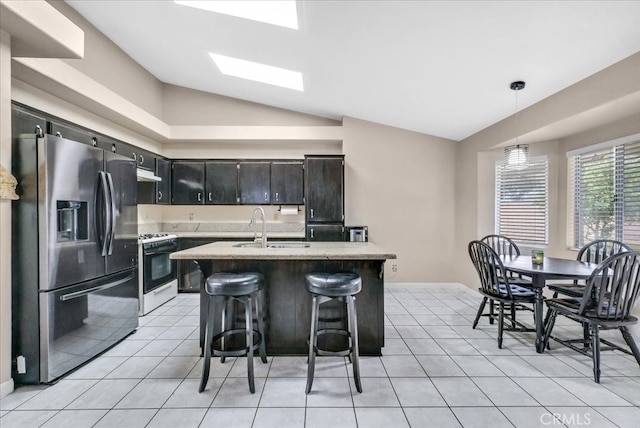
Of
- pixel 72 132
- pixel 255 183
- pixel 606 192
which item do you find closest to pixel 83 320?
pixel 72 132

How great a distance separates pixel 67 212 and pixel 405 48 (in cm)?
322

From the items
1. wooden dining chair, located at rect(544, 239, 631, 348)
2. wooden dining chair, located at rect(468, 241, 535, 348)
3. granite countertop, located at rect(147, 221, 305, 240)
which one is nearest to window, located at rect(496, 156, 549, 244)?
wooden dining chair, located at rect(544, 239, 631, 348)

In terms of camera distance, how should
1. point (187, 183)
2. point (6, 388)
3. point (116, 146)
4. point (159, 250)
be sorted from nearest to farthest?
point (6, 388) < point (116, 146) < point (159, 250) < point (187, 183)

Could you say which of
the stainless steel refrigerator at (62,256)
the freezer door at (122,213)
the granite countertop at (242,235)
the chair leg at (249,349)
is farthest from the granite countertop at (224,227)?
the chair leg at (249,349)

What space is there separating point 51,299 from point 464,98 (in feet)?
14.3

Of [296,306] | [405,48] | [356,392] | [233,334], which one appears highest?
[405,48]

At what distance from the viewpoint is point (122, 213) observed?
2783 millimetres

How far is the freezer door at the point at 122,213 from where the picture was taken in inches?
103

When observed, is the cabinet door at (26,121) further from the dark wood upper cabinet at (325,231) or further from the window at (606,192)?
the window at (606,192)

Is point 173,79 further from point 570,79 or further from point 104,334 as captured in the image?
point 570,79

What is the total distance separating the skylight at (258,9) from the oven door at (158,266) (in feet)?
9.20

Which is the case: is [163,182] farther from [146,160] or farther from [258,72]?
[258,72]

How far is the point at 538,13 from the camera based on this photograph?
6.41ft

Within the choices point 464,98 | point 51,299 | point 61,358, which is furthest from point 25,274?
point 464,98
